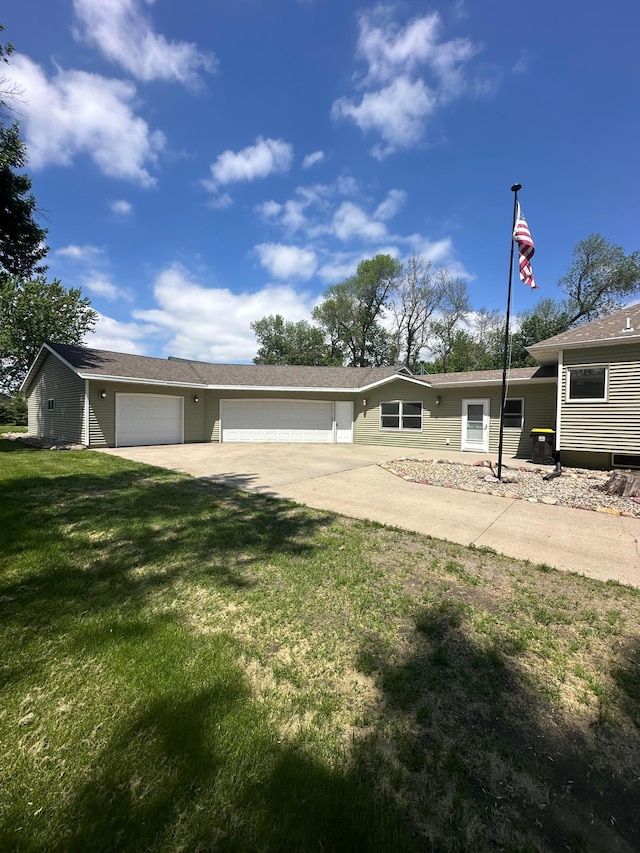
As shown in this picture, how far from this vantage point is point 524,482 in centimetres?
796

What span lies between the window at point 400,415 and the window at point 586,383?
5.70 m

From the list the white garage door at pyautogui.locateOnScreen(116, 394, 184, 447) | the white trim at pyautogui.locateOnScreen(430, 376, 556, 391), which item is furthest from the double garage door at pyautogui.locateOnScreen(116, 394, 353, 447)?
the white trim at pyautogui.locateOnScreen(430, 376, 556, 391)

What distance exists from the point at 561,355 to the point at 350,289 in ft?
85.4

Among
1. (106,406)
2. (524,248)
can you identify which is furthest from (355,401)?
(106,406)

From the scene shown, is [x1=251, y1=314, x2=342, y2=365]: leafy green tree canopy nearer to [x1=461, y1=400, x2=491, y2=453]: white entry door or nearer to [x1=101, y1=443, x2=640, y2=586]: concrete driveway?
[x1=461, y1=400, x2=491, y2=453]: white entry door

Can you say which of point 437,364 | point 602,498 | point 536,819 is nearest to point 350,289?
point 437,364

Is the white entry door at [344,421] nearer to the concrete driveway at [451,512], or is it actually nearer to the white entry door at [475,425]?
the white entry door at [475,425]

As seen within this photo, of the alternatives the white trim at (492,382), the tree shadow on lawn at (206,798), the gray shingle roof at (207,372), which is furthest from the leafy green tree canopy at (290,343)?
the tree shadow on lawn at (206,798)

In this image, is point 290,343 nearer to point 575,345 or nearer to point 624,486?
point 575,345

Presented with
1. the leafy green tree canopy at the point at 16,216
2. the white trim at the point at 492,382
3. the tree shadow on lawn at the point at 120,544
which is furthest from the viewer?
the white trim at the point at 492,382

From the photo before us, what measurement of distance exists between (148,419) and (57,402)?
3958 mm

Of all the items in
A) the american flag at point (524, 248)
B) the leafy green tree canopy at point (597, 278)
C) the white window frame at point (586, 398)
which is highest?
the leafy green tree canopy at point (597, 278)

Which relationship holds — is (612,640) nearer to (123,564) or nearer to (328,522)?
(328,522)

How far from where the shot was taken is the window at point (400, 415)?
1494 cm
